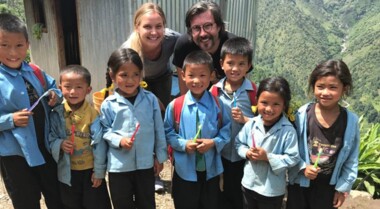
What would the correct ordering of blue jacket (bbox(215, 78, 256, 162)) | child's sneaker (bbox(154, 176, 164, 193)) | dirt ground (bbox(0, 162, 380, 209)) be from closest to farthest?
1. blue jacket (bbox(215, 78, 256, 162))
2. dirt ground (bbox(0, 162, 380, 209))
3. child's sneaker (bbox(154, 176, 164, 193))

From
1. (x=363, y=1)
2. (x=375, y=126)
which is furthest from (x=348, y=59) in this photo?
(x=375, y=126)

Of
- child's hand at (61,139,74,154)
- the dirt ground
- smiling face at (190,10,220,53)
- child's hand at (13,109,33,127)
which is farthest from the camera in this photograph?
the dirt ground

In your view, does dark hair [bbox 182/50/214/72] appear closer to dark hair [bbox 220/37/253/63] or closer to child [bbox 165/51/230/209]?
child [bbox 165/51/230/209]

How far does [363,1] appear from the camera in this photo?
345 ft

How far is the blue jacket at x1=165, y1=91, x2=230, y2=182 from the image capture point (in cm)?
260

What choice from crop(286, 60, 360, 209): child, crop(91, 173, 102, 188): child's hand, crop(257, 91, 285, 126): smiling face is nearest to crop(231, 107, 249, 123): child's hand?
crop(257, 91, 285, 126): smiling face

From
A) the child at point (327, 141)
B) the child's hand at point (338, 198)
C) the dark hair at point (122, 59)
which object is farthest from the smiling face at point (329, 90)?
the dark hair at point (122, 59)

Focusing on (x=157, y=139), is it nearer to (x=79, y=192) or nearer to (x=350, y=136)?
(x=79, y=192)

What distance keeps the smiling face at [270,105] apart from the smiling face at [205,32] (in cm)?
86

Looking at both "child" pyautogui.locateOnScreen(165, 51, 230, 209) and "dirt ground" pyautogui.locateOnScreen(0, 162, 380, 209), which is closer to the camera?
"child" pyautogui.locateOnScreen(165, 51, 230, 209)

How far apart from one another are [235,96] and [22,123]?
1.71 metres

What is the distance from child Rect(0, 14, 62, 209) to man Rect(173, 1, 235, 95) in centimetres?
127

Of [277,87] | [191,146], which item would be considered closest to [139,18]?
[191,146]

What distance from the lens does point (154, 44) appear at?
10.3 feet
